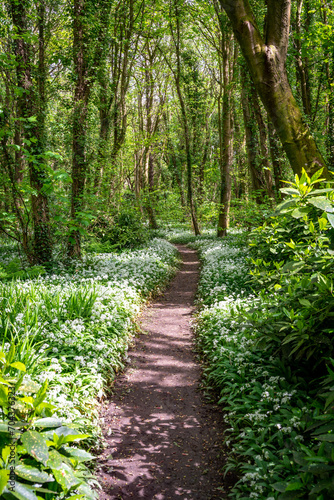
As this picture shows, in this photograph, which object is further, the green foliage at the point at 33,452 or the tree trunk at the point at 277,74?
the tree trunk at the point at 277,74

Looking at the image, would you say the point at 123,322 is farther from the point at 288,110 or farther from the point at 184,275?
the point at 184,275

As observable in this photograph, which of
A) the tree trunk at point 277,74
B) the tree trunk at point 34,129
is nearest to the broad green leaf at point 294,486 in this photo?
the tree trunk at point 277,74

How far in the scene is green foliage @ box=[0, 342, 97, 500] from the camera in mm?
1928

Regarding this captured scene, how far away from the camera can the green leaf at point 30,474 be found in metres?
1.92

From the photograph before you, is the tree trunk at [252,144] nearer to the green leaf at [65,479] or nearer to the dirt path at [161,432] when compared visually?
the dirt path at [161,432]

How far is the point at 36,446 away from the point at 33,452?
0.04 meters

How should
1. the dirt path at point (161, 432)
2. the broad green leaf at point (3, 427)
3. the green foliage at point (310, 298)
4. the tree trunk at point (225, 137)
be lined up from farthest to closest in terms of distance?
the tree trunk at point (225, 137)
the dirt path at point (161, 432)
the green foliage at point (310, 298)
the broad green leaf at point (3, 427)

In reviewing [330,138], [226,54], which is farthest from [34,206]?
[226,54]

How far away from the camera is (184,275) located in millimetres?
12211

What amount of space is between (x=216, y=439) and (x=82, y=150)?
827 cm

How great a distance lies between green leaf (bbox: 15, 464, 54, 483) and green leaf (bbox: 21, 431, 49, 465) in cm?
8

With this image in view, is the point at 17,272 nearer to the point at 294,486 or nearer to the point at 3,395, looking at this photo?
the point at 3,395

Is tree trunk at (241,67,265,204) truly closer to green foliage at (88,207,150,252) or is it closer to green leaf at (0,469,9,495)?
green foliage at (88,207,150,252)

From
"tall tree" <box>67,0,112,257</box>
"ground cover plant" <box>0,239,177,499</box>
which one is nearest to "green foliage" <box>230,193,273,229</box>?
"ground cover plant" <box>0,239,177,499</box>
